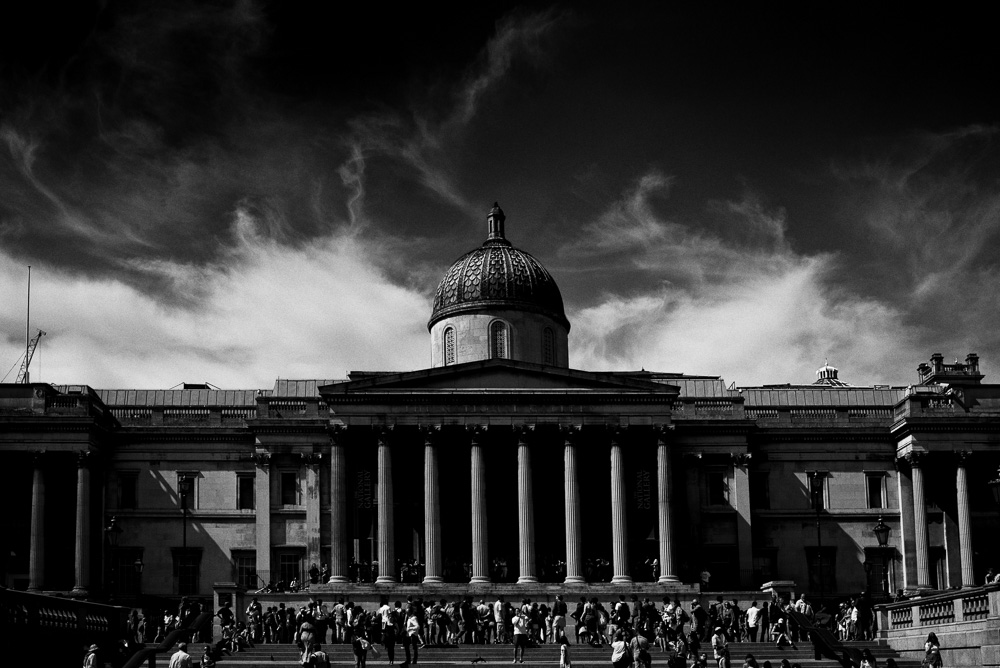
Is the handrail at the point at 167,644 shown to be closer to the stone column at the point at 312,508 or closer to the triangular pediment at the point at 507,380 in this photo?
the stone column at the point at 312,508


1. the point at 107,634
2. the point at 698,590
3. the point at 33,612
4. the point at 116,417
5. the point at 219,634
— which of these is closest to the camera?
the point at 33,612

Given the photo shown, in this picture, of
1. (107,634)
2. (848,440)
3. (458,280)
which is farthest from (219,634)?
(848,440)

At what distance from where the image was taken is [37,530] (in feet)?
232

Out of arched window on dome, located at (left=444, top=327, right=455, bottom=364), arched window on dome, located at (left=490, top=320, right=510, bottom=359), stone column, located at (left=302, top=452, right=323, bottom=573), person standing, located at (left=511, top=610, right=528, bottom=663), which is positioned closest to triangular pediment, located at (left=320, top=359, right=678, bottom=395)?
stone column, located at (left=302, top=452, right=323, bottom=573)

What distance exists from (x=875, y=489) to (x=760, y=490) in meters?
5.90

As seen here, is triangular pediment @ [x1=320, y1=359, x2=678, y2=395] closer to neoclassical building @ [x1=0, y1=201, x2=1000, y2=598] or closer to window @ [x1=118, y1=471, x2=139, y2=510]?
neoclassical building @ [x1=0, y1=201, x2=1000, y2=598]

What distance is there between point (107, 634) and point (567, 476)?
2628 centimetres

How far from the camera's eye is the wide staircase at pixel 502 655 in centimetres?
5112

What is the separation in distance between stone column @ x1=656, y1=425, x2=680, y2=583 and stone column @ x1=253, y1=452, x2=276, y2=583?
18958 millimetres

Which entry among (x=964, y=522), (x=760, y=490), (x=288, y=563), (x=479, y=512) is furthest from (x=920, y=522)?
(x=288, y=563)

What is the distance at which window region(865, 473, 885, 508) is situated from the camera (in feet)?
251

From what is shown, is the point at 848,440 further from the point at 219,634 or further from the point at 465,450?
the point at 219,634

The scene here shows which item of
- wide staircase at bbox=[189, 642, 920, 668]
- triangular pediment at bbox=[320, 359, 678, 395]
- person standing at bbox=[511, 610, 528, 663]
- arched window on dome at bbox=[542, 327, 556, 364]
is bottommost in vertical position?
wide staircase at bbox=[189, 642, 920, 668]

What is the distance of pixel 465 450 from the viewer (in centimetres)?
7256
